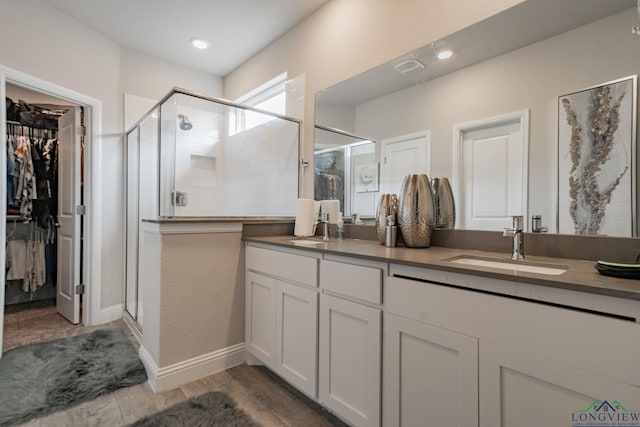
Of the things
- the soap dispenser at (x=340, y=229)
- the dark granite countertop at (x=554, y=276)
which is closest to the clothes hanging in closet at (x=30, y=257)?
the soap dispenser at (x=340, y=229)

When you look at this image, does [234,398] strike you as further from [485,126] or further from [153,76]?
[153,76]

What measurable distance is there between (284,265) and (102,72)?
8.76 feet

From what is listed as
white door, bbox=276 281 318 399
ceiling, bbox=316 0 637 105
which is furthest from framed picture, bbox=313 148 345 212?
white door, bbox=276 281 318 399

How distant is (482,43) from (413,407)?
5.44 ft

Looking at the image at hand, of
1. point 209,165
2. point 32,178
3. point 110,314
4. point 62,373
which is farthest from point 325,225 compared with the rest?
point 32,178

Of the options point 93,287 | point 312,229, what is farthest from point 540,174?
point 93,287

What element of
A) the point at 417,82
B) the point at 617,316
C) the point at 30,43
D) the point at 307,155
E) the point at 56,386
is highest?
the point at 30,43

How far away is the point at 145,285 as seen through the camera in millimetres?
1985

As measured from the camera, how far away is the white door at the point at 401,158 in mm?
1744

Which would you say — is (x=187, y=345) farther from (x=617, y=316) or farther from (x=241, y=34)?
(x=241, y=34)

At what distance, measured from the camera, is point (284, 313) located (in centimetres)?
171

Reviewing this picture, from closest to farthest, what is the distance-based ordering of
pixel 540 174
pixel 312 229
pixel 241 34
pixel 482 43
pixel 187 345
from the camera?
pixel 540 174, pixel 482 43, pixel 187 345, pixel 312 229, pixel 241 34

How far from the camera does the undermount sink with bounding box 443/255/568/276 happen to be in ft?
3.70

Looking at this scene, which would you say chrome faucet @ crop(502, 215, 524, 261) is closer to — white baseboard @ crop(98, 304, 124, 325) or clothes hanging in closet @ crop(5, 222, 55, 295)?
white baseboard @ crop(98, 304, 124, 325)
